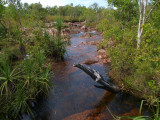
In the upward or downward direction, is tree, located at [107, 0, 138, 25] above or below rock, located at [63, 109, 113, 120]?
above

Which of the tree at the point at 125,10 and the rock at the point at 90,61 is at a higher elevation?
the tree at the point at 125,10

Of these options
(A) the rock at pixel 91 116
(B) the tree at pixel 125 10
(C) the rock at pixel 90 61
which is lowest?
(A) the rock at pixel 91 116

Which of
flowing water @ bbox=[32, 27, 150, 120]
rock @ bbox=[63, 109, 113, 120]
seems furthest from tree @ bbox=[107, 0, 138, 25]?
rock @ bbox=[63, 109, 113, 120]

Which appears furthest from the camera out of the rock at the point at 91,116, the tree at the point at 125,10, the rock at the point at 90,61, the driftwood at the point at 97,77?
the tree at the point at 125,10

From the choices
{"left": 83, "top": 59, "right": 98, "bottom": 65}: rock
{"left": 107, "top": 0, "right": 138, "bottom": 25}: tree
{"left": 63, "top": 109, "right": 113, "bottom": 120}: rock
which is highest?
{"left": 107, "top": 0, "right": 138, "bottom": 25}: tree

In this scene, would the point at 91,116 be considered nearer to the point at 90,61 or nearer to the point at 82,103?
the point at 82,103

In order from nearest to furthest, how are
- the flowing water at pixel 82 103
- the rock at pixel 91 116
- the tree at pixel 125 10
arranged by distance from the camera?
the rock at pixel 91 116
the flowing water at pixel 82 103
the tree at pixel 125 10

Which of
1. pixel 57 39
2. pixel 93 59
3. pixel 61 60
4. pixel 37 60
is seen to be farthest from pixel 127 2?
pixel 37 60

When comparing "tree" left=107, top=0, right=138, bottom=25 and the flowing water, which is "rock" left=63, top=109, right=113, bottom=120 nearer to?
the flowing water

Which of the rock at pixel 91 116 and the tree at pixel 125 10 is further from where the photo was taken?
the tree at pixel 125 10

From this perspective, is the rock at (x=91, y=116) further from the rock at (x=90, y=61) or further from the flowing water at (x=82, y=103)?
the rock at (x=90, y=61)

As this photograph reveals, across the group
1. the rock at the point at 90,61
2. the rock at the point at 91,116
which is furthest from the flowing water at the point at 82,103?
the rock at the point at 90,61

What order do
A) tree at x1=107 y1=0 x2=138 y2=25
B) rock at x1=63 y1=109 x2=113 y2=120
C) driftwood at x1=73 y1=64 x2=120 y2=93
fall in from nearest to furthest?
rock at x1=63 y1=109 x2=113 y2=120 → driftwood at x1=73 y1=64 x2=120 y2=93 → tree at x1=107 y1=0 x2=138 y2=25

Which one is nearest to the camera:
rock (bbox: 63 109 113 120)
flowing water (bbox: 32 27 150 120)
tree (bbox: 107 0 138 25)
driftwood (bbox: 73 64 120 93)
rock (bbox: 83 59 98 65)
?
rock (bbox: 63 109 113 120)
